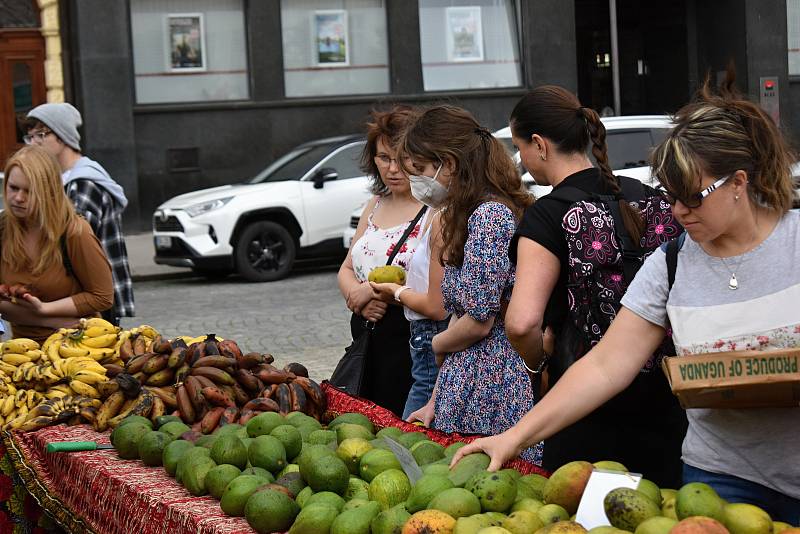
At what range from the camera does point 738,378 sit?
2803mm

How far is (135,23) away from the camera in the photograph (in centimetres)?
2134

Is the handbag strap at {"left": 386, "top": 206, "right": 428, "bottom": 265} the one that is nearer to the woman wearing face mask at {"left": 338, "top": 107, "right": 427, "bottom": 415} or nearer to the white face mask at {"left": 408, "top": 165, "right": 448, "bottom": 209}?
the woman wearing face mask at {"left": 338, "top": 107, "right": 427, "bottom": 415}

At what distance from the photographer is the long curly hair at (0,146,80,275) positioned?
582cm

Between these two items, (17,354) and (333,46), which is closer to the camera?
(17,354)

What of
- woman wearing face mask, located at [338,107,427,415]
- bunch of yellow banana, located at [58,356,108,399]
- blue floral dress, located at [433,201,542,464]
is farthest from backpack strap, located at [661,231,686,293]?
bunch of yellow banana, located at [58,356,108,399]

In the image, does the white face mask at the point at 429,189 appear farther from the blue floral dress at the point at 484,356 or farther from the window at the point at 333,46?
the window at the point at 333,46

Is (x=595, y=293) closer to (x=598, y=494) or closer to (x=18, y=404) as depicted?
(x=598, y=494)

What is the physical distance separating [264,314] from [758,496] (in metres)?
10.2

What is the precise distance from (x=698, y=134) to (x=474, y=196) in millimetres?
1537

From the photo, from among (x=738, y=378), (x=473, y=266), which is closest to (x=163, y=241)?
(x=473, y=266)

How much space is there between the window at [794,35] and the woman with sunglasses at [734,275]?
24.1m

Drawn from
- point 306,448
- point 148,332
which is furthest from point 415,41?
point 306,448

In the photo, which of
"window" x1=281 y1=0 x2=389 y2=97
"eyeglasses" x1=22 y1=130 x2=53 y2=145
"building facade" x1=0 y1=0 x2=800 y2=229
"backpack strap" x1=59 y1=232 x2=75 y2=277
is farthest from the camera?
"window" x1=281 y1=0 x2=389 y2=97

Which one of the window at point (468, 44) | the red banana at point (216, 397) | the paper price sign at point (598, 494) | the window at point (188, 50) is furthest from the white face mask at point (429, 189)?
the window at point (468, 44)
